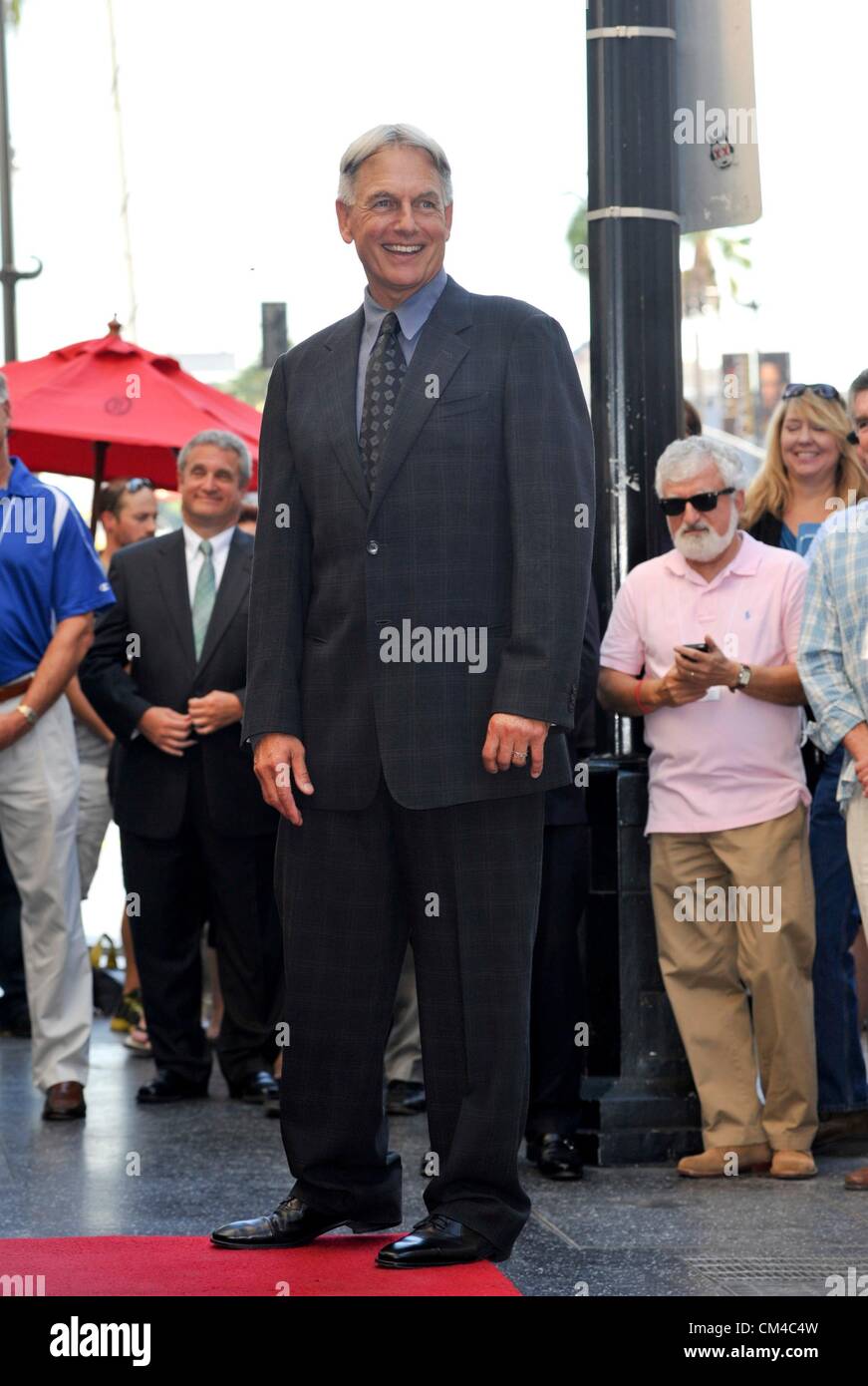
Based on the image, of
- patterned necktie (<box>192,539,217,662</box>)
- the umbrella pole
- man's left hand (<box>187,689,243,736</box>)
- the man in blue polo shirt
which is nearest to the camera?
the man in blue polo shirt

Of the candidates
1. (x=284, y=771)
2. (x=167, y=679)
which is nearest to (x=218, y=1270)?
(x=284, y=771)

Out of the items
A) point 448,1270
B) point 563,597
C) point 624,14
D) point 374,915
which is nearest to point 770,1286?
point 448,1270

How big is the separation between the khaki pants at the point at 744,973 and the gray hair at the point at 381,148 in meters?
2.44

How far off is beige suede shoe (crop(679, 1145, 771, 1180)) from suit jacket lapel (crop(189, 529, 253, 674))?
2.63m

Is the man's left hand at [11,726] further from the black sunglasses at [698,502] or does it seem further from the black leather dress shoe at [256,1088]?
the black sunglasses at [698,502]

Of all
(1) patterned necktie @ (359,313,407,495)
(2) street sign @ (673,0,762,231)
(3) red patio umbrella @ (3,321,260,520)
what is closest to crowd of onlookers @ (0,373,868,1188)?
(2) street sign @ (673,0,762,231)

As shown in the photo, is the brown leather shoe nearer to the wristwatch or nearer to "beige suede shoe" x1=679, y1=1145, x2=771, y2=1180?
"beige suede shoe" x1=679, y1=1145, x2=771, y2=1180

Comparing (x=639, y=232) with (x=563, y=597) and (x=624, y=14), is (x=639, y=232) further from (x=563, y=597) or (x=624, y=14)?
(x=563, y=597)

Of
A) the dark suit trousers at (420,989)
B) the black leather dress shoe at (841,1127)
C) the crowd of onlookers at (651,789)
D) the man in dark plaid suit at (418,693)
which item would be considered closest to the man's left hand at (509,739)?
the man in dark plaid suit at (418,693)

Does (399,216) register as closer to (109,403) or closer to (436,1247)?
(436,1247)

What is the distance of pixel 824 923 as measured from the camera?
6.60m

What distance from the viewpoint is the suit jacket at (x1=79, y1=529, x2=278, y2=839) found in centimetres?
746

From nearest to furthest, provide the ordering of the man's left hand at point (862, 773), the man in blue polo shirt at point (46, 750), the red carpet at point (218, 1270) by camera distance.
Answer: the red carpet at point (218, 1270)
the man's left hand at point (862, 773)
the man in blue polo shirt at point (46, 750)

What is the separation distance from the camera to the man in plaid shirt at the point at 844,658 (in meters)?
5.74
